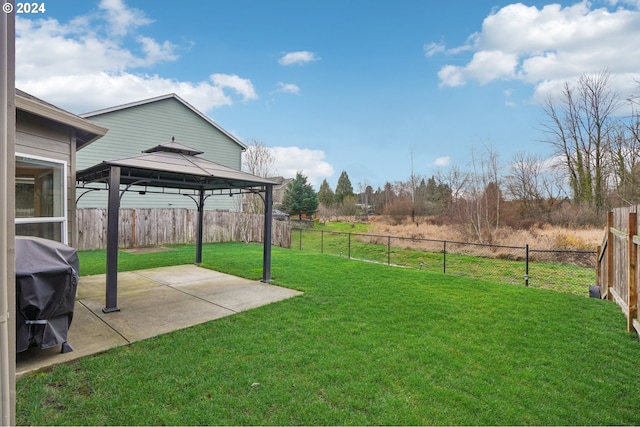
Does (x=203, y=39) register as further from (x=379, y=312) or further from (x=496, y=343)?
(x=496, y=343)

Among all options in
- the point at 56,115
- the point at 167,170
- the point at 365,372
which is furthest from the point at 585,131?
the point at 56,115

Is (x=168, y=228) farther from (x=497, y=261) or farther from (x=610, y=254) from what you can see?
(x=610, y=254)

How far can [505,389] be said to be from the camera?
8.78 ft

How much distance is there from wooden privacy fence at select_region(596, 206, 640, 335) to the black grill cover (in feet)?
20.7

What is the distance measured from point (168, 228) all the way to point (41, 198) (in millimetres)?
9327

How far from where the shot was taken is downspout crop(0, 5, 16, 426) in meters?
1.32

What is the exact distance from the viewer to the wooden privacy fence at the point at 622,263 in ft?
13.0

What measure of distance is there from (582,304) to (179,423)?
6018mm

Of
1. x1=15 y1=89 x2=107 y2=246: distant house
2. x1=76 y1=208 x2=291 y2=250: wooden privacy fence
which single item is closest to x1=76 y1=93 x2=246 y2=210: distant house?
x1=76 y1=208 x2=291 y2=250: wooden privacy fence

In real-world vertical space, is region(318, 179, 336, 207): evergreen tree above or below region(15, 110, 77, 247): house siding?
above

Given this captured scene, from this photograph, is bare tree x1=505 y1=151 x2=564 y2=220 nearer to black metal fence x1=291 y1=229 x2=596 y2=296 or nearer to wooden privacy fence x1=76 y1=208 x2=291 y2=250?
black metal fence x1=291 y1=229 x2=596 y2=296

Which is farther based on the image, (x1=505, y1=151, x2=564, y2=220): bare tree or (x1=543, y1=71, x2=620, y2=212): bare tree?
(x1=505, y1=151, x2=564, y2=220): bare tree

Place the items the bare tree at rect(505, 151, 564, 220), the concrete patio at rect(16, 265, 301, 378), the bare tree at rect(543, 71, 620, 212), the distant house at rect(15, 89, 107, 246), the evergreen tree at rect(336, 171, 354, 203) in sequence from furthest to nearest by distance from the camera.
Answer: the evergreen tree at rect(336, 171, 354, 203)
the bare tree at rect(505, 151, 564, 220)
the bare tree at rect(543, 71, 620, 212)
the distant house at rect(15, 89, 107, 246)
the concrete patio at rect(16, 265, 301, 378)

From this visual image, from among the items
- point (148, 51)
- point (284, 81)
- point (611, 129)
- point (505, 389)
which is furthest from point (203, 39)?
point (611, 129)
